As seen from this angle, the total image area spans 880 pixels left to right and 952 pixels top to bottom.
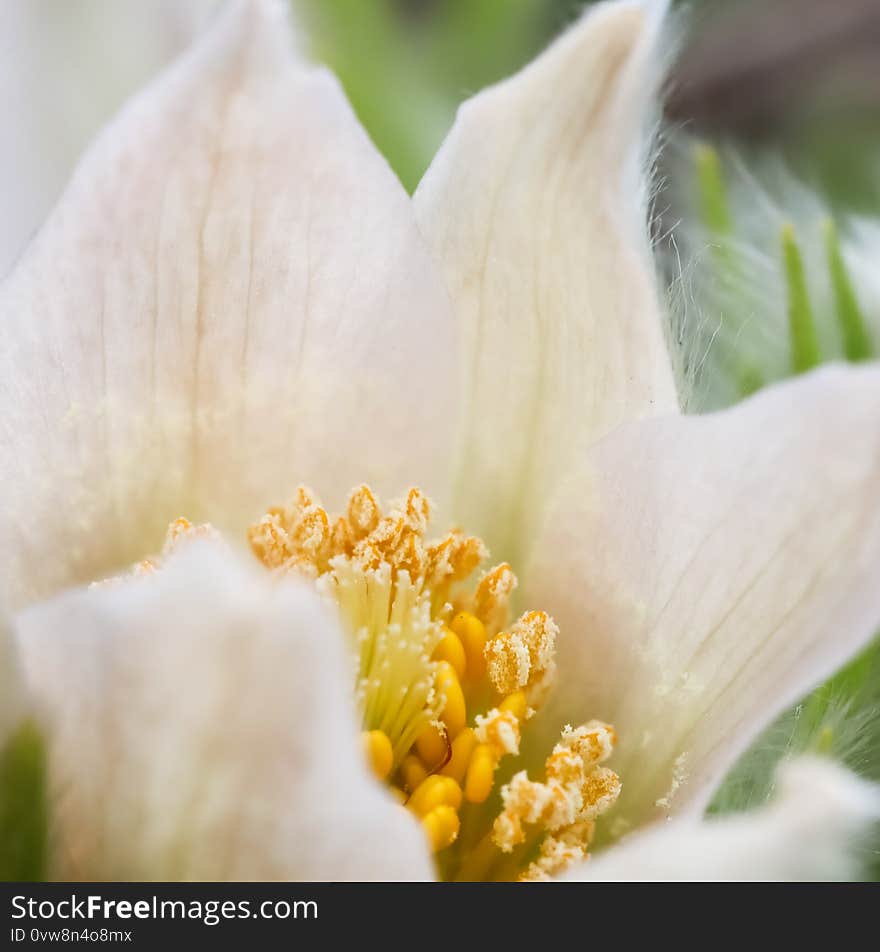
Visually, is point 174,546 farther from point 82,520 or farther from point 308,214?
point 308,214

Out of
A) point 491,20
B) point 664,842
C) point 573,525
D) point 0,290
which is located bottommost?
point 664,842

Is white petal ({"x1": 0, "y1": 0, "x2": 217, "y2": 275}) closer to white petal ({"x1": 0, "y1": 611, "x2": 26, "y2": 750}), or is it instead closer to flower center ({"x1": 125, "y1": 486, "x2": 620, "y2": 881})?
flower center ({"x1": 125, "y1": 486, "x2": 620, "y2": 881})

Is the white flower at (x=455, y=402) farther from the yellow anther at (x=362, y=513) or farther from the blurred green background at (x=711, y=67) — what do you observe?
the blurred green background at (x=711, y=67)

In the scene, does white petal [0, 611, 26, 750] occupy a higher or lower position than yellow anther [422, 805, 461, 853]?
higher

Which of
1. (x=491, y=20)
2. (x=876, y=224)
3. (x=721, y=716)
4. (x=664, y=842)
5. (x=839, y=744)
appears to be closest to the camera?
(x=664, y=842)

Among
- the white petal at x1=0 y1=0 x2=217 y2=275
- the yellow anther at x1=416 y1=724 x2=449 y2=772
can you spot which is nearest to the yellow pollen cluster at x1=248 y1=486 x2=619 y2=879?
the yellow anther at x1=416 y1=724 x2=449 y2=772
